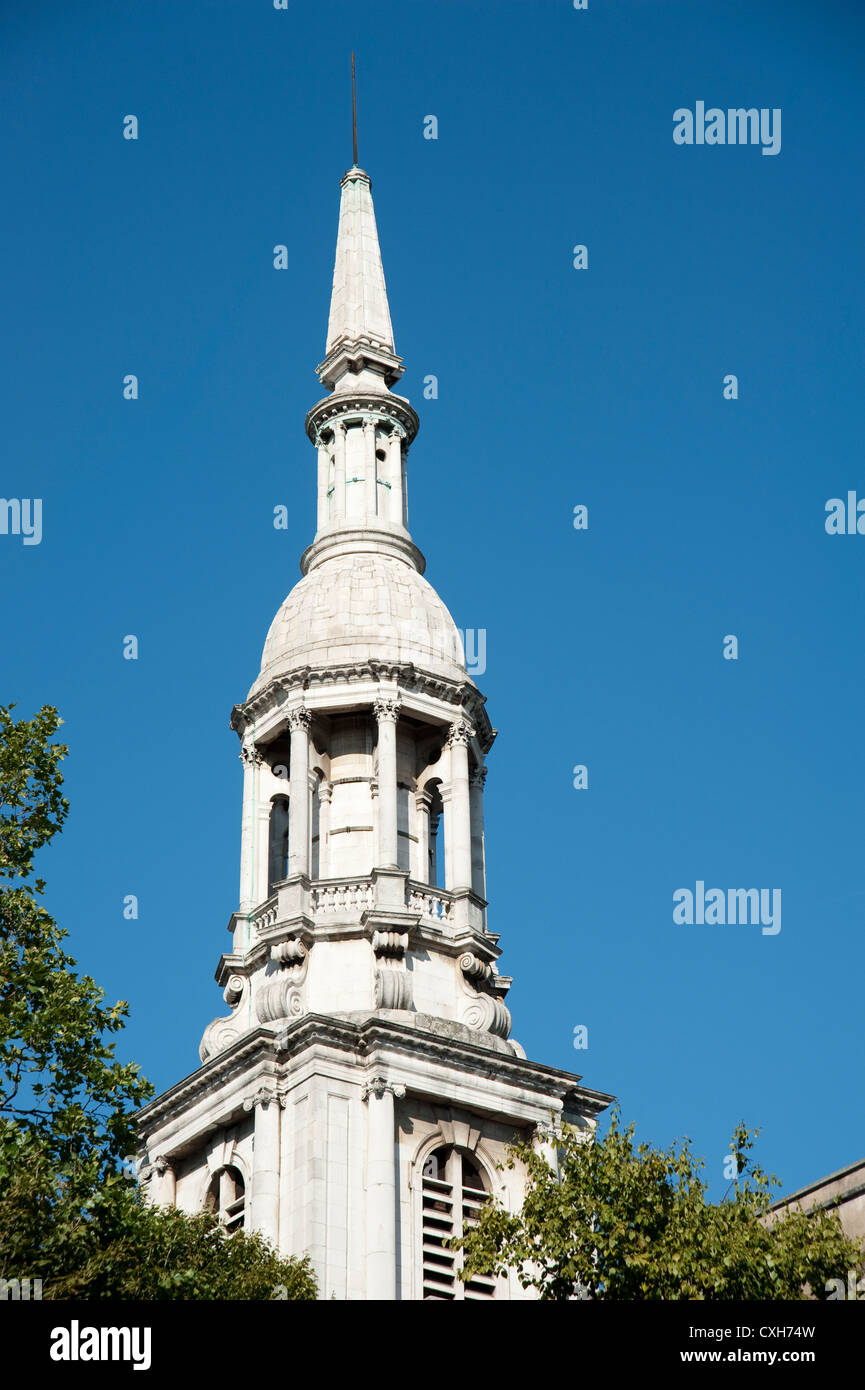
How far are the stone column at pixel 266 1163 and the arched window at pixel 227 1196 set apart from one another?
5.69 ft

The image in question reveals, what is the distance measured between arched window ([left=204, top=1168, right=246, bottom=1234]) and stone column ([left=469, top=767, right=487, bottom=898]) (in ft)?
39.1

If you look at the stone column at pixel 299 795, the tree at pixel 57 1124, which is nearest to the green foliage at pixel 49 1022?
the tree at pixel 57 1124

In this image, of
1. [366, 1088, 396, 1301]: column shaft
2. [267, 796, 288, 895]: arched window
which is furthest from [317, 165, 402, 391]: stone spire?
[366, 1088, 396, 1301]: column shaft

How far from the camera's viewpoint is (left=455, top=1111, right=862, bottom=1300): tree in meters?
50.9

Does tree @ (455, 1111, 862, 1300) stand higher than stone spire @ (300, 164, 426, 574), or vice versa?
stone spire @ (300, 164, 426, 574)

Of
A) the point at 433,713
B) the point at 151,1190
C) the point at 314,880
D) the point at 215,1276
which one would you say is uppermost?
the point at 433,713

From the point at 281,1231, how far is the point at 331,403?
100 ft

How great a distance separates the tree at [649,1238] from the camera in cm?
5091

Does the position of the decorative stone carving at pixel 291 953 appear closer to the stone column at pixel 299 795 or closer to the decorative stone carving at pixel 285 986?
the decorative stone carving at pixel 285 986

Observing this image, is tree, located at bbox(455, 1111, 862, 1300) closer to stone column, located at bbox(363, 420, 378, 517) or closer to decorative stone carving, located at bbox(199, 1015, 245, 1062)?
decorative stone carving, located at bbox(199, 1015, 245, 1062)

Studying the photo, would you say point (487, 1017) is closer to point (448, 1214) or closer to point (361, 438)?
point (448, 1214)

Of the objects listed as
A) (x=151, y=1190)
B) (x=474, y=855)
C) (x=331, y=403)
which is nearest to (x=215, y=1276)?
(x=151, y=1190)

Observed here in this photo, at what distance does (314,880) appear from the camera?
240ft
